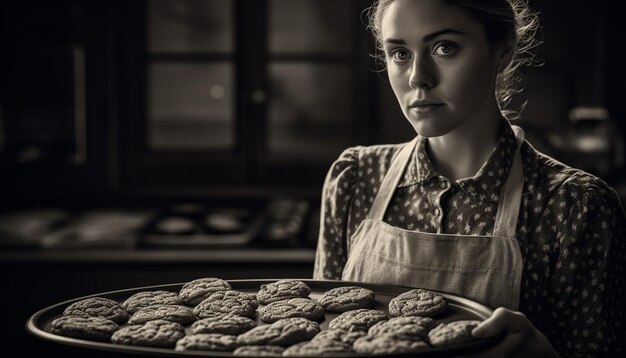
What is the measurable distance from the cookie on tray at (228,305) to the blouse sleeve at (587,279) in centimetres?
50

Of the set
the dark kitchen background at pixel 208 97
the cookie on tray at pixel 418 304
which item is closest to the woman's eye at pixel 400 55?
the cookie on tray at pixel 418 304

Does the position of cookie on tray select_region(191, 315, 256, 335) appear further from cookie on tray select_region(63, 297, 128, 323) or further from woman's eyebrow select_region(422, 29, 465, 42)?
woman's eyebrow select_region(422, 29, 465, 42)

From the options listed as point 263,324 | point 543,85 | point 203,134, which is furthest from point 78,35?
point 263,324

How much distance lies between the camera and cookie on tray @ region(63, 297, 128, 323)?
1158 mm

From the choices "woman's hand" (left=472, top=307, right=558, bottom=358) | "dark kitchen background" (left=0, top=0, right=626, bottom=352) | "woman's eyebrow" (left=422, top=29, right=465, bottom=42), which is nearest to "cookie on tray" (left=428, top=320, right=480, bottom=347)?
"woman's hand" (left=472, top=307, right=558, bottom=358)

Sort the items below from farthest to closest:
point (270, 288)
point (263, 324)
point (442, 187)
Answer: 1. point (442, 187)
2. point (270, 288)
3. point (263, 324)

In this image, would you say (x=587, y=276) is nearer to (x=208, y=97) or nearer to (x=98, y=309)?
(x=98, y=309)

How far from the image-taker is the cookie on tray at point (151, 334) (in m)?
1.05

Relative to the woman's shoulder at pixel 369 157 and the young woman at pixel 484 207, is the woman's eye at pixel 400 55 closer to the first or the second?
the young woman at pixel 484 207

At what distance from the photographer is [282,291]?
51.2 inches

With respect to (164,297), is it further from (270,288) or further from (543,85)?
(543,85)

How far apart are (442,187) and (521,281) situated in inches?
8.9

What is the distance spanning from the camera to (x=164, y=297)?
1.28 metres

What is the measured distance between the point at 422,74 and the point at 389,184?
306 millimetres
